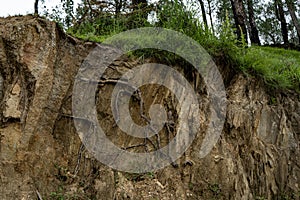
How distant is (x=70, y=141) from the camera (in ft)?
Answer: 15.6

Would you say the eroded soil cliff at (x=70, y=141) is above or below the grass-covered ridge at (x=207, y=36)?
below

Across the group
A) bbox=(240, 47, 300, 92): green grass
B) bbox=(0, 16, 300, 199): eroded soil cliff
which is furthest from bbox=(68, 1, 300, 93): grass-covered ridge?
bbox=(0, 16, 300, 199): eroded soil cliff

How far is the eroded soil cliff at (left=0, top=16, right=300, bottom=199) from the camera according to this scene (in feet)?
14.4

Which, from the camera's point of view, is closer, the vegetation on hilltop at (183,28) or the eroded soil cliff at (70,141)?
the eroded soil cliff at (70,141)

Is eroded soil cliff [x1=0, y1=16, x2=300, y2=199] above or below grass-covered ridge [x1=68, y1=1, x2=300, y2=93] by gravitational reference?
below

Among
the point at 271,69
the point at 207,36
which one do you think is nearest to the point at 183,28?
the point at 207,36

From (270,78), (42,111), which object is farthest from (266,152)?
(42,111)

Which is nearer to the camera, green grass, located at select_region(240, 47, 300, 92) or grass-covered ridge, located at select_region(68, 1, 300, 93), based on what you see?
grass-covered ridge, located at select_region(68, 1, 300, 93)

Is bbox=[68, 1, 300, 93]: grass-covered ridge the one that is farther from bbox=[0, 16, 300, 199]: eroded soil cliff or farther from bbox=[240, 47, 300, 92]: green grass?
bbox=[0, 16, 300, 199]: eroded soil cliff

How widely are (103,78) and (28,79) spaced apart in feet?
3.15

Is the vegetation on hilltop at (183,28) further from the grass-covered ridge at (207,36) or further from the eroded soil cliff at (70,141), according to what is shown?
the eroded soil cliff at (70,141)

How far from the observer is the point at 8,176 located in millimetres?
4211

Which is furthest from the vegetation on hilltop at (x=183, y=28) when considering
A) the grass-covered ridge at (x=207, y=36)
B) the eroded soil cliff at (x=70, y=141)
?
the eroded soil cliff at (x=70, y=141)

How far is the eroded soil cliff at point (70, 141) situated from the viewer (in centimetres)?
439
